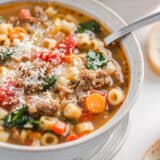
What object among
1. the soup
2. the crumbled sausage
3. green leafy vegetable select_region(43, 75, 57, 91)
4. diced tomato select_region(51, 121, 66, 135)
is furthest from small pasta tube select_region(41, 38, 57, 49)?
diced tomato select_region(51, 121, 66, 135)

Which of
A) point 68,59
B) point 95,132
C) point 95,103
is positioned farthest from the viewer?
point 68,59

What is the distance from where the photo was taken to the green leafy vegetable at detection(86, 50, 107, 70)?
255 centimetres

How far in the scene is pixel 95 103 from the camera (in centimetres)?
238

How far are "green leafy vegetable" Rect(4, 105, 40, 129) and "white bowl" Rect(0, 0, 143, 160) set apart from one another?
0.13m

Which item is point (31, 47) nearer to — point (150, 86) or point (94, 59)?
point (94, 59)

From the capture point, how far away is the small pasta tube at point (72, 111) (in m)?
2.33

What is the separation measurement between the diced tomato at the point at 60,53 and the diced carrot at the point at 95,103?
254mm

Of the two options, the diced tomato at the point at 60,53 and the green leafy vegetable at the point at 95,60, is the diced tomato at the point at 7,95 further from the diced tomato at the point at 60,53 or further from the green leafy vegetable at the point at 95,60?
the green leafy vegetable at the point at 95,60

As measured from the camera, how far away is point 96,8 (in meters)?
2.80

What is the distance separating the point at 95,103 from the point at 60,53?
0.34 metres

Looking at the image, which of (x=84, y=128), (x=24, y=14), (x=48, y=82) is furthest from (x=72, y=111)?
(x=24, y=14)

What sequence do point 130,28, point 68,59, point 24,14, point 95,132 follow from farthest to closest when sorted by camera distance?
point 24,14 → point 130,28 → point 68,59 → point 95,132

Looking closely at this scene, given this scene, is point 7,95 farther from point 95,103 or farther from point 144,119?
point 144,119

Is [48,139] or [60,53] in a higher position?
[60,53]
